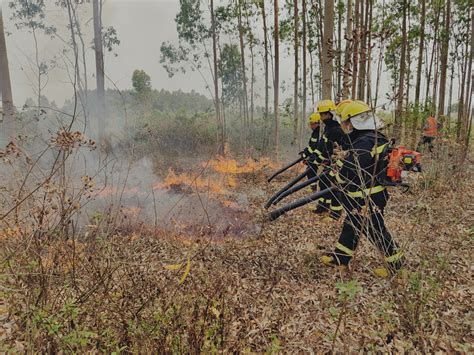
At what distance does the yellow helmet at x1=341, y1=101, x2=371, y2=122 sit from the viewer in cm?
350

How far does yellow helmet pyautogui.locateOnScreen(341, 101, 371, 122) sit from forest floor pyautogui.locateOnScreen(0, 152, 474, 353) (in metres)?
1.05

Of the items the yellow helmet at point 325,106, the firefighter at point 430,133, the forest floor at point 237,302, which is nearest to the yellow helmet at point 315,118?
the yellow helmet at point 325,106

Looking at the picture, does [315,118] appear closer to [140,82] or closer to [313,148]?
[313,148]

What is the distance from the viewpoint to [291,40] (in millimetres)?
14633

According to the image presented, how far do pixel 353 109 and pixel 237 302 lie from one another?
2.48 meters

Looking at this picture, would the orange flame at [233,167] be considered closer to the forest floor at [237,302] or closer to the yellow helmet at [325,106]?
the yellow helmet at [325,106]

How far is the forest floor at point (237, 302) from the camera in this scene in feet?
6.97

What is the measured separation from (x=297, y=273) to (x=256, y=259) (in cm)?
62

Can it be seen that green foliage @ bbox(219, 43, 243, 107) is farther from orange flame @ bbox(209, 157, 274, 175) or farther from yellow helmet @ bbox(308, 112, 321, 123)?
yellow helmet @ bbox(308, 112, 321, 123)

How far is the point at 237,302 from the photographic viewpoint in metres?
3.14

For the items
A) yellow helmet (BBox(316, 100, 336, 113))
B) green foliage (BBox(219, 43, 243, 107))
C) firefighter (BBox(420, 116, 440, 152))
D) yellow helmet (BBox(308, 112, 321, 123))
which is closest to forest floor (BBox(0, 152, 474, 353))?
yellow helmet (BBox(316, 100, 336, 113))

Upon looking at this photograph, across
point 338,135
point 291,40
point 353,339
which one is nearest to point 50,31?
point 291,40

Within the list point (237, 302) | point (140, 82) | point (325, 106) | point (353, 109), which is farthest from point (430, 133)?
point (140, 82)

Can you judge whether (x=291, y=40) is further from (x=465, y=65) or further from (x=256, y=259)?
(x=256, y=259)
